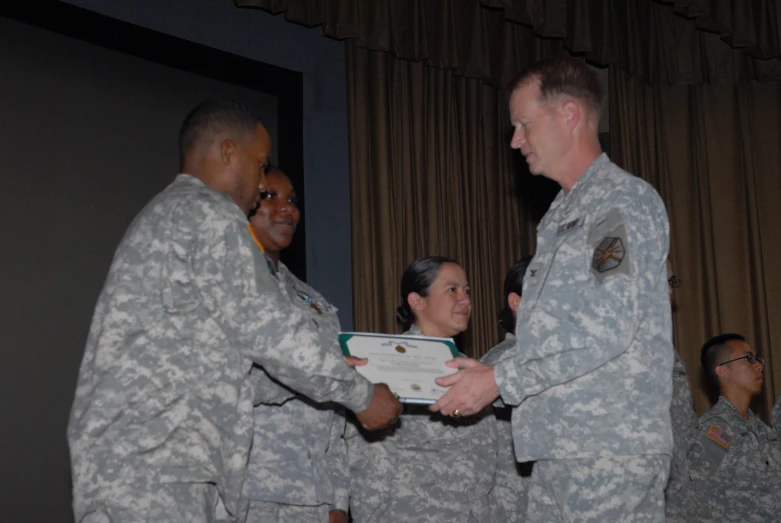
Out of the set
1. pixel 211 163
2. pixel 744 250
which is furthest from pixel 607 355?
pixel 744 250

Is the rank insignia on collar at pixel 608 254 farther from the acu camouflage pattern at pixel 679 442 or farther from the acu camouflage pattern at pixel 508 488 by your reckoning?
the acu camouflage pattern at pixel 679 442

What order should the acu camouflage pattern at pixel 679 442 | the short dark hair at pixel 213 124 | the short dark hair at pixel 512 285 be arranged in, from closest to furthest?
the short dark hair at pixel 213 124 < the short dark hair at pixel 512 285 < the acu camouflage pattern at pixel 679 442

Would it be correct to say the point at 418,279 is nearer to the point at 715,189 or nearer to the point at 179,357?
the point at 179,357

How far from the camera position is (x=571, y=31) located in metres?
5.88

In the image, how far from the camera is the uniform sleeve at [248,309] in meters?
2.42

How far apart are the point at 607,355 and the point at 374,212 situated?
3108mm

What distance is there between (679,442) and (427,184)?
218cm

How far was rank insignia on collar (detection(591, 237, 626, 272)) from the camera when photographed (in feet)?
7.72

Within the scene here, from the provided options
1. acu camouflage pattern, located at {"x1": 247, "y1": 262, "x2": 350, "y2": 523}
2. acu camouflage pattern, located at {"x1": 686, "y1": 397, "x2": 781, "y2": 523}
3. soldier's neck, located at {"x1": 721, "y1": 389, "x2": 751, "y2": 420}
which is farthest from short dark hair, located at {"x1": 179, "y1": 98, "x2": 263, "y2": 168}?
soldier's neck, located at {"x1": 721, "y1": 389, "x2": 751, "y2": 420}

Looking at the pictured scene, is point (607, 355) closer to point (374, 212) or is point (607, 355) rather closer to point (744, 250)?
point (374, 212)

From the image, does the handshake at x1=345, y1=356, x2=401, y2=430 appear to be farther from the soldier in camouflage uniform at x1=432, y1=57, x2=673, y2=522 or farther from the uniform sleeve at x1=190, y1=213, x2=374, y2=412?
the soldier in camouflage uniform at x1=432, y1=57, x2=673, y2=522

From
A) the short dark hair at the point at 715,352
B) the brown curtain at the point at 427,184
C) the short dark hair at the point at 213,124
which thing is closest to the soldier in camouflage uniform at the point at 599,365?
the short dark hair at the point at 213,124

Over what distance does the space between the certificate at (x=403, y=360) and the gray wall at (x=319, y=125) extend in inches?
82.5

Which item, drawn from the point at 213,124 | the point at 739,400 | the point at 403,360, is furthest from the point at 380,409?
the point at 739,400
